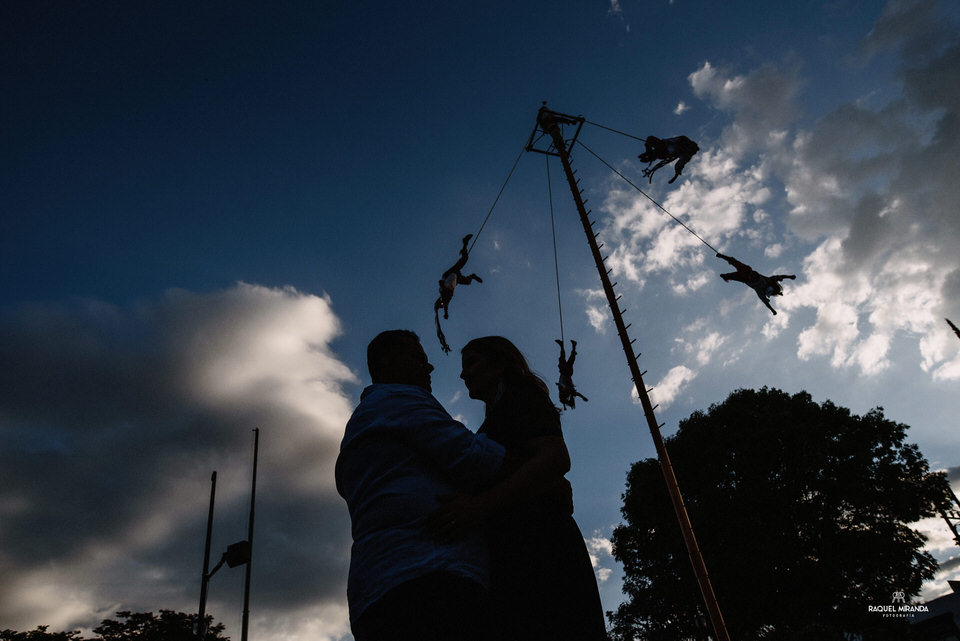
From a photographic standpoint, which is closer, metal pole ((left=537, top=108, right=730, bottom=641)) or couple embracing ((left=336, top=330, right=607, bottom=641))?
couple embracing ((left=336, top=330, right=607, bottom=641))

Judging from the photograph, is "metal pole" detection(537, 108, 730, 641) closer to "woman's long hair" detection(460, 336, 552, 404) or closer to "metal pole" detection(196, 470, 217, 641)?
"woman's long hair" detection(460, 336, 552, 404)

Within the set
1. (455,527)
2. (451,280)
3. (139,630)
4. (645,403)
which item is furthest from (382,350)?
(139,630)

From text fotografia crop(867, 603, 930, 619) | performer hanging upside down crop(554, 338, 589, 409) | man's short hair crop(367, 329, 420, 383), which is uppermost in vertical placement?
performer hanging upside down crop(554, 338, 589, 409)

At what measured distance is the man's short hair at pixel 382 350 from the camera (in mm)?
2342

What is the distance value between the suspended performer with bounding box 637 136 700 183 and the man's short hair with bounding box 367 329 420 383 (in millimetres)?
10998

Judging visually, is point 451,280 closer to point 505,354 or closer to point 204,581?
point 505,354

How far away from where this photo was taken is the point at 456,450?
68.7 inches

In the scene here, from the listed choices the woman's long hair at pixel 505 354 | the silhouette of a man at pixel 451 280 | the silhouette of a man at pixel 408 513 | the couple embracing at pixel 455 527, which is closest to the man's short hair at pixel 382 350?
the couple embracing at pixel 455 527

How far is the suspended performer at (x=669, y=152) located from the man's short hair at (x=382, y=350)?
1100 centimetres

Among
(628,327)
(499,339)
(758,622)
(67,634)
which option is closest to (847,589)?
(758,622)

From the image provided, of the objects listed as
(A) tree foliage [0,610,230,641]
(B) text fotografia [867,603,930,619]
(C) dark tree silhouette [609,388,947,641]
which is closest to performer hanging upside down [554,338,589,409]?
(C) dark tree silhouette [609,388,947,641]

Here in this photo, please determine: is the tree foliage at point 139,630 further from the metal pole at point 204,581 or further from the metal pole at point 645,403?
the metal pole at point 645,403

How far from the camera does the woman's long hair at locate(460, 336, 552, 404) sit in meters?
2.79

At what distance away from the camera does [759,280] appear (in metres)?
10.9
